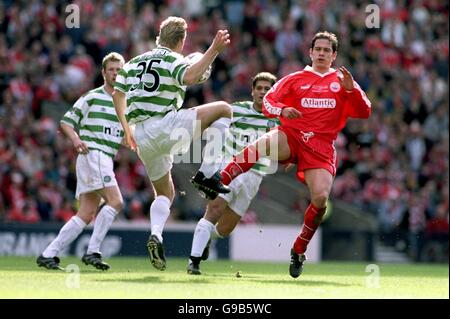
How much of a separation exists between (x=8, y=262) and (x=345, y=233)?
8.22 metres

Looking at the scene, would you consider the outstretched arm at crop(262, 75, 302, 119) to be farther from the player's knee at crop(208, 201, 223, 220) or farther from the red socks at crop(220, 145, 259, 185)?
the player's knee at crop(208, 201, 223, 220)

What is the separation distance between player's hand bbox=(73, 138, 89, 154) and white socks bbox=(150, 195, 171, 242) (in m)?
1.45

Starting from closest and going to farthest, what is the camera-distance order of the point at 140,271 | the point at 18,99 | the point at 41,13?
the point at 140,271 < the point at 18,99 < the point at 41,13

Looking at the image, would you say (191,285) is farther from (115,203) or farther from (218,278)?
(115,203)

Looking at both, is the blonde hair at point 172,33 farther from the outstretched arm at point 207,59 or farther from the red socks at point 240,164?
the red socks at point 240,164

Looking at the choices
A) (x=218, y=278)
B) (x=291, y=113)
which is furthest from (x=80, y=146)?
(x=291, y=113)

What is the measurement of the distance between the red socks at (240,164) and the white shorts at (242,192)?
120 cm

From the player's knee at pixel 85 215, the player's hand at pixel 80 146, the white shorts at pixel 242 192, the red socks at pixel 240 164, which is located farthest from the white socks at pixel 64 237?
the red socks at pixel 240 164

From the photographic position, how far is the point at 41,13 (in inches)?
839

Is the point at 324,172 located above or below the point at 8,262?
above

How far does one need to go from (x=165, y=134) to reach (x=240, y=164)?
993 millimetres
